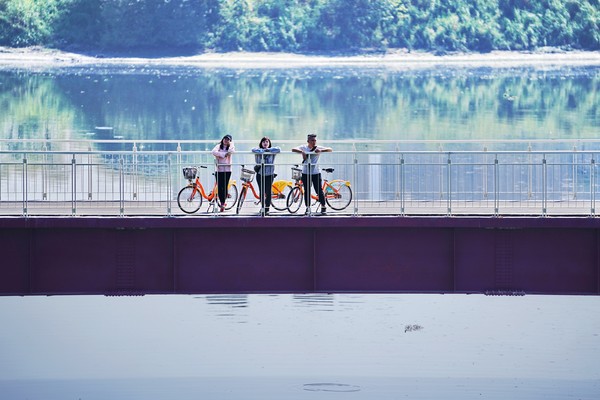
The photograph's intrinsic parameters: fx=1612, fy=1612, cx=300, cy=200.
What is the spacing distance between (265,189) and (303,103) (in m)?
105

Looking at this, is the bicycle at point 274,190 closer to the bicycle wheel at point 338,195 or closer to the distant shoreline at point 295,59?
the bicycle wheel at point 338,195

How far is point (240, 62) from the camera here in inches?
7470

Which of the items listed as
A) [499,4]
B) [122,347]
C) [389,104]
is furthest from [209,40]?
[122,347]

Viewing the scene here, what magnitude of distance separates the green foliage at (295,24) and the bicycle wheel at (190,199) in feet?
496

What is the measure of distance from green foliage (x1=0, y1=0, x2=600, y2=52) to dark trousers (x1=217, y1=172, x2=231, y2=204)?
150949 mm

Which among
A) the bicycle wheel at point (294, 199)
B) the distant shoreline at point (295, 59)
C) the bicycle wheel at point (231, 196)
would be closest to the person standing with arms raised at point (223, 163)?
the bicycle wheel at point (231, 196)

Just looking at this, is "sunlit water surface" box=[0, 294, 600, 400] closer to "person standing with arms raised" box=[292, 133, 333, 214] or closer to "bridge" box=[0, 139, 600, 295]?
"bridge" box=[0, 139, 600, 295]

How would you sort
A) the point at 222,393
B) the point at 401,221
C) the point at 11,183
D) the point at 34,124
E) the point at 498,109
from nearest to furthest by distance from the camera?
the point at 401,221
the point at 222,393
the point at 11,183
the point at 34,124
the point at 498,109

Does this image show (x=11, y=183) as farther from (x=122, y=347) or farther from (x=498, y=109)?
(x=498, y=109)

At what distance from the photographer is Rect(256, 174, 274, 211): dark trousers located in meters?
30.5

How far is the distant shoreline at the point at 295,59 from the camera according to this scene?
18562cm

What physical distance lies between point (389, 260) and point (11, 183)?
28466 millimetres

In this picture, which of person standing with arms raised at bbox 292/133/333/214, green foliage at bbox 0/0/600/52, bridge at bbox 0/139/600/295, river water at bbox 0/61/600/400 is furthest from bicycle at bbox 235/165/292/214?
green foliage at bbox 0/0/600/52

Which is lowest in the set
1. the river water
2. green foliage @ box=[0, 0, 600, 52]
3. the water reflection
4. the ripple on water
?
the ripple on water
